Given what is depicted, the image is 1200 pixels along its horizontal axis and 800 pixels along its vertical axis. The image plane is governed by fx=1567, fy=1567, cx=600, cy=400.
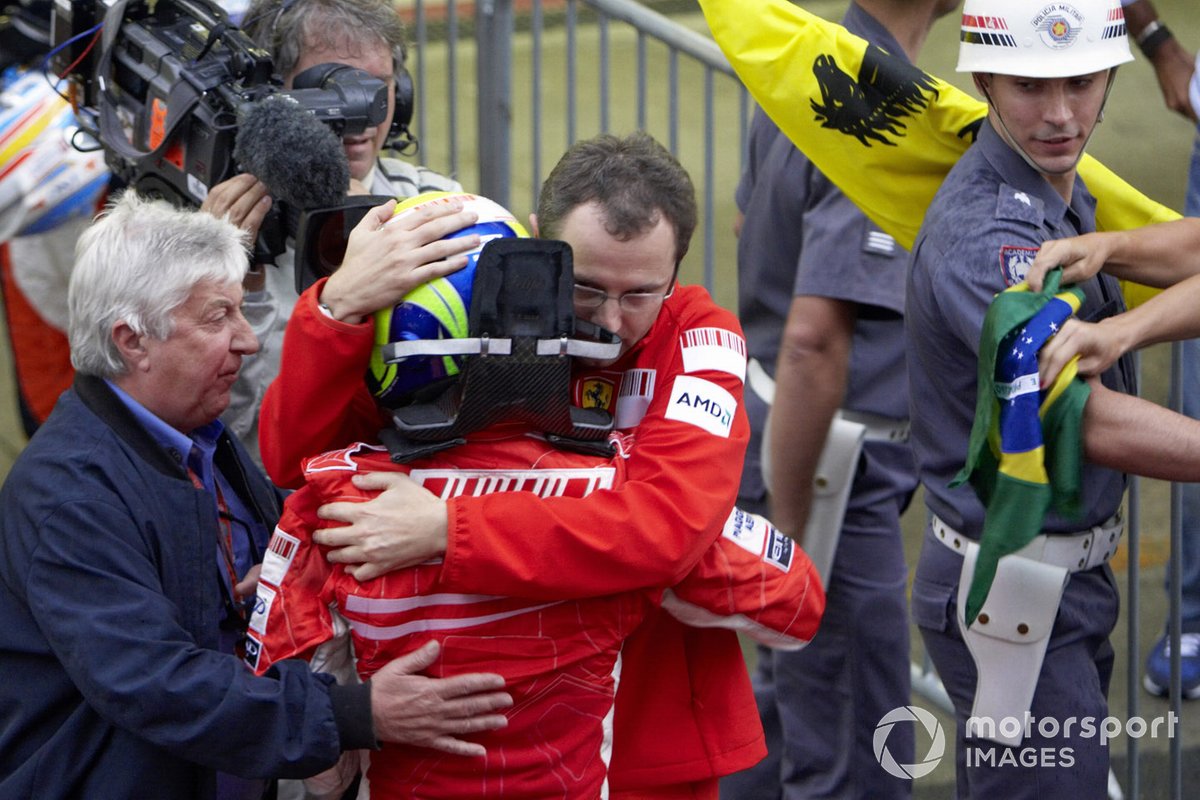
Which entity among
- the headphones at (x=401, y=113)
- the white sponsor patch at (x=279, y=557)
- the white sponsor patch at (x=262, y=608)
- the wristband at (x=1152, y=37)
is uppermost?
the wristband at (x=1152, y=37)

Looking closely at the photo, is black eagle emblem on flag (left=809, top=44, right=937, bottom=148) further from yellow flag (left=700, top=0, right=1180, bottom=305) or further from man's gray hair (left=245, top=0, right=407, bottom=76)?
man's gray hair (left=245, top=0, right=407, bottom=76)

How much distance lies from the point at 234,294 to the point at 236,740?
704 mm

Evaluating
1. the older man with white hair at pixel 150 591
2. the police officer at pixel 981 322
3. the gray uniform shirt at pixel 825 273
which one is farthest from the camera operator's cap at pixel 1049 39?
the older man with white hair at pixel 150 591

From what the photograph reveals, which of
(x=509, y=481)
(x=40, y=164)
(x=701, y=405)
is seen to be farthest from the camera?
(x=40, y=164)

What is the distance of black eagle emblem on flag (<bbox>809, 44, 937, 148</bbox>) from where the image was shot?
119 inches

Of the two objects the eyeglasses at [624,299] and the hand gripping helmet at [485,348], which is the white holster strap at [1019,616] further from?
the hand gripping helmet at [485,348]

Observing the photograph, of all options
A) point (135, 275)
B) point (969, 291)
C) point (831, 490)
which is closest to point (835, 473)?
point (831, 490)

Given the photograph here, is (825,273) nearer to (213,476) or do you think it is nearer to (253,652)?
(213,476)

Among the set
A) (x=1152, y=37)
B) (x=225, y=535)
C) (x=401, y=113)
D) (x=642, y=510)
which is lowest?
(x=225, y=535)

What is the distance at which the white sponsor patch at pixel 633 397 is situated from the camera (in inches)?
94.0

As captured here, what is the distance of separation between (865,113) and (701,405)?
1.03 m

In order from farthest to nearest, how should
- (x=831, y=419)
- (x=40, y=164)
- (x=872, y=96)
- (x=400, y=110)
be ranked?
(x=40, y=164), (x=831, y=419), (x=400, y=110), (x=872, y=96)

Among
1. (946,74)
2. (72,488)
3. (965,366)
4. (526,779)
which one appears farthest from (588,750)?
(946,74)

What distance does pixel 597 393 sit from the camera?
242 cm
